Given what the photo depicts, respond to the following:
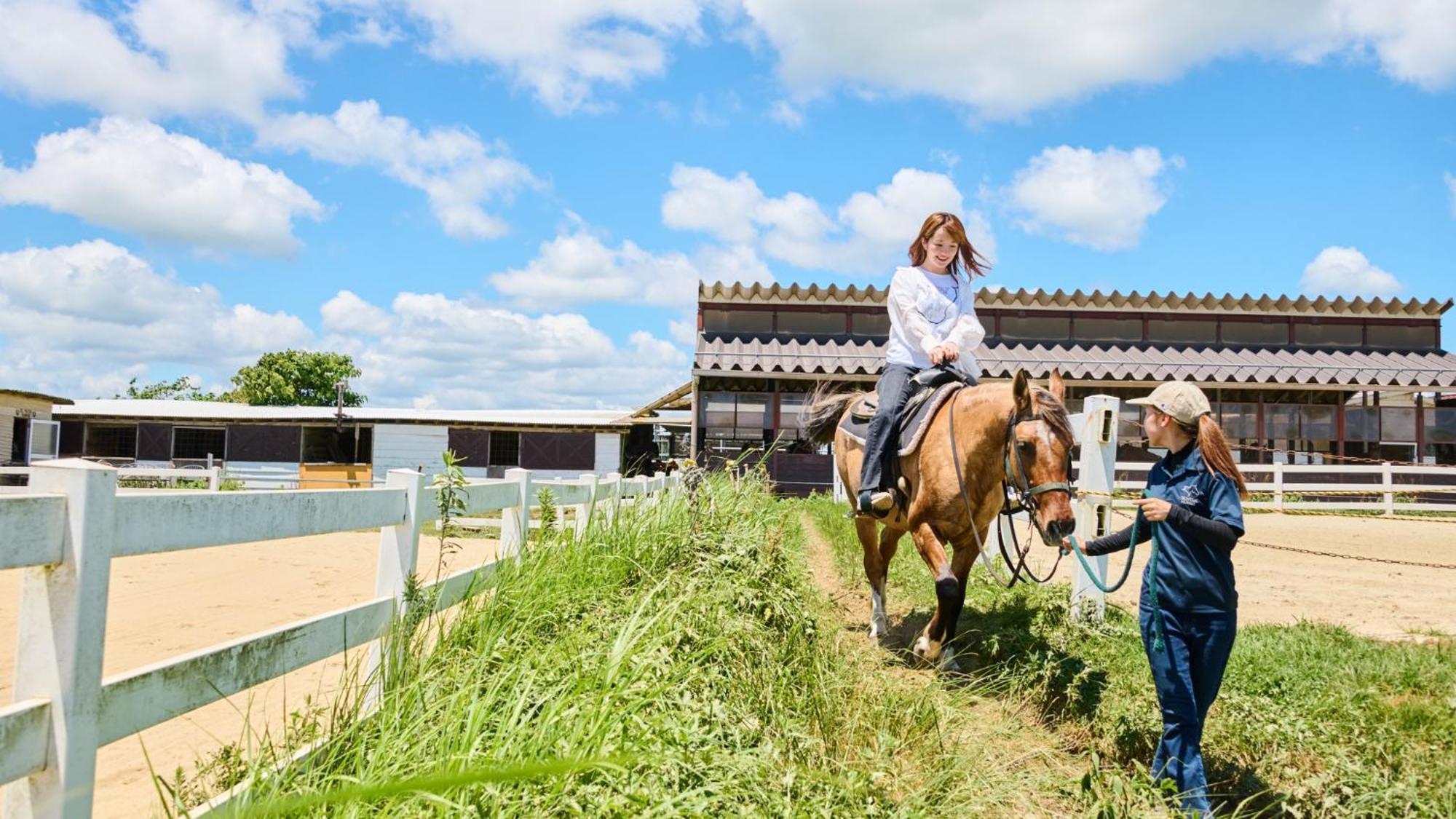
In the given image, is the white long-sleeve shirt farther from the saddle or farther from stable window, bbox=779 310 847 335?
stable window, bbox=779 310 847 335

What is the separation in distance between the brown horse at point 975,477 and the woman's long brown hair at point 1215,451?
100 cm

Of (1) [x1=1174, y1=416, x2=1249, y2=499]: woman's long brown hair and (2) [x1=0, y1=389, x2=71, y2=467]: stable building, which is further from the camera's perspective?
(2) [x1=0, y1=389, x2=71, y2=467]: stable building

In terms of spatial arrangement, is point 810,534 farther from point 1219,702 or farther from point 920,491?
point 1219,702

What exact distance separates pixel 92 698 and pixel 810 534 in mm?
10721

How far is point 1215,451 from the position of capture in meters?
3.23

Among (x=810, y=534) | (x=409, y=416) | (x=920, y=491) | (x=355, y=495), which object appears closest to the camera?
(x=355, y=495)

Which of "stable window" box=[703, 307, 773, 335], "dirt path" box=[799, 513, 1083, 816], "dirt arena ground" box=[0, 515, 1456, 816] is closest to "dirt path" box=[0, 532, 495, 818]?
"dirt arena ground" box=[0, 515, 1456, 816]

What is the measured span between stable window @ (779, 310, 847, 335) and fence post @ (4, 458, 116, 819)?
71.2ft

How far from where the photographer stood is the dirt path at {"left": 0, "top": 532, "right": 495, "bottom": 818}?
147 inches

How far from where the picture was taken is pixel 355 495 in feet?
10.4

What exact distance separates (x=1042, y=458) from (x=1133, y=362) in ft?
65.1

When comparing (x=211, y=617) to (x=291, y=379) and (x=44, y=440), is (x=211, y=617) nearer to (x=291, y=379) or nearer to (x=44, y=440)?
(x=44, y=440)

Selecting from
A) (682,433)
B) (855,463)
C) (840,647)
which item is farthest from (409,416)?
(840,647)

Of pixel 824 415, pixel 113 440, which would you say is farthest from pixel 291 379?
pixel 824 415
